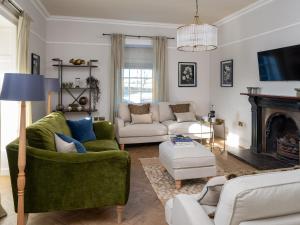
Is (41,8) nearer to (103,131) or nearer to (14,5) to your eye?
(14,5)

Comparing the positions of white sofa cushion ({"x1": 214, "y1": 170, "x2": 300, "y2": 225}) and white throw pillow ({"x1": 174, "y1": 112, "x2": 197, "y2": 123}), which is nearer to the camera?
white sofa cushion ({"x1": 214, "y1": 170, "x2": 300, "y2": 225})

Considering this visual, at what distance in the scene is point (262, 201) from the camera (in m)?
1.05

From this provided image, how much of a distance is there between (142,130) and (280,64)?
274 cm

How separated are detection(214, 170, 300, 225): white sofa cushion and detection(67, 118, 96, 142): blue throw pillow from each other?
2.92 metres

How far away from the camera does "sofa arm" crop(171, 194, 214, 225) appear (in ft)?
4.26

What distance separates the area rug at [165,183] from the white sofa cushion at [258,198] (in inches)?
70.3

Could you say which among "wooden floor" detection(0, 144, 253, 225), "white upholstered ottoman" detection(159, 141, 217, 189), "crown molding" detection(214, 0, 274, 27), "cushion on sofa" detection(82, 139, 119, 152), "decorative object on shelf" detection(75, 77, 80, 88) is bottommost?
"wooden floor" detection(0, 144, 253, 225)

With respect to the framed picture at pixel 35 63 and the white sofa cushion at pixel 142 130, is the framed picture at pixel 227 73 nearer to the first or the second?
the white sofa cushion at pixel 142 130

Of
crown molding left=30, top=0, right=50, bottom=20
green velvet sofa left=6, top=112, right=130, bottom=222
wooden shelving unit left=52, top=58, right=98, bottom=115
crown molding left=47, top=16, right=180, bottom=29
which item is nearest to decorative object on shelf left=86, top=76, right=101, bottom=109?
wooden shelving unit left=52, top=58, right=98, bottom=115

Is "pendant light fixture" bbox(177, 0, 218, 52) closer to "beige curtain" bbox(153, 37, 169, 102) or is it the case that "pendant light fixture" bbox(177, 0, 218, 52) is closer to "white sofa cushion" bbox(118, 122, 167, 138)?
"white sofa cushion" bbox(118, 122, 167, 138)

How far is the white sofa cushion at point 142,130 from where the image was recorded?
5.00m

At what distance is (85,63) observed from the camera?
5.75 metres

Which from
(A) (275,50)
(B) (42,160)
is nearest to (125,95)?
(A) (275,50)

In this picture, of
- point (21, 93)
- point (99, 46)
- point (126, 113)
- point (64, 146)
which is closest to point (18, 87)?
point (21, 93)
